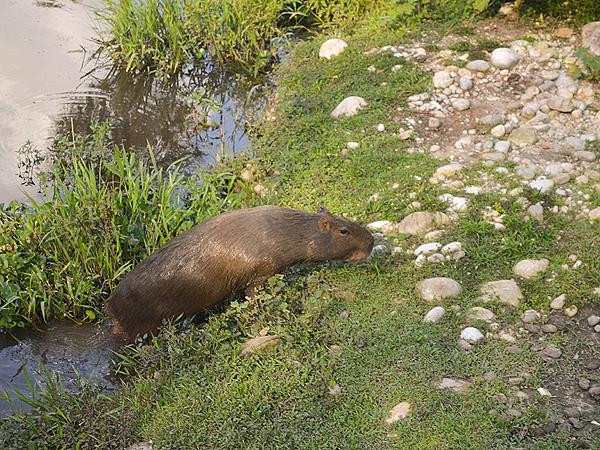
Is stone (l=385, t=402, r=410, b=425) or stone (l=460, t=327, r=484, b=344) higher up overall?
stone (l=385, t=402, r=410, b=425)

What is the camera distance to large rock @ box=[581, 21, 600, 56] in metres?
8.03

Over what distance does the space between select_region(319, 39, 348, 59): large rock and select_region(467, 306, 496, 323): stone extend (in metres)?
4.51

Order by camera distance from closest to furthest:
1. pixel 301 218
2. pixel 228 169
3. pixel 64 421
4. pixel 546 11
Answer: pixel 64 421 → pixel 301 218 → pixel 228 169 → pixel 546 11

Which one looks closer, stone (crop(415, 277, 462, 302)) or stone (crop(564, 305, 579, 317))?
stone (crop(564, 305, 579, 317))

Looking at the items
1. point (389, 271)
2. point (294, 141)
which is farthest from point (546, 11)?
point (389, 271)

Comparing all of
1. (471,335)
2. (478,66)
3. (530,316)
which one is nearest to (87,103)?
(478,66)

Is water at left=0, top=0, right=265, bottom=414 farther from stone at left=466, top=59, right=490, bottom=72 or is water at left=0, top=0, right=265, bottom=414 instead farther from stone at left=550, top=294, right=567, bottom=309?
stone at left=550, top=294, right=567, bottom=309

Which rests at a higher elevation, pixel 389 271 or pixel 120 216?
pixel 120 216

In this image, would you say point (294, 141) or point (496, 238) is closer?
point (496, 238)

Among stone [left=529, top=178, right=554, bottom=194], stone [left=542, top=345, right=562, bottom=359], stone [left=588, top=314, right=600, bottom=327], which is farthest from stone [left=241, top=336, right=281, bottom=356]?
stone [left=529, top=178, right=554, bottom=194]

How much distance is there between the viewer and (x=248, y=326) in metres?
5.46

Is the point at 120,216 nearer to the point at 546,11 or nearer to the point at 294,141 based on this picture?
the point at 294,141

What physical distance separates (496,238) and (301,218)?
1.39 meters

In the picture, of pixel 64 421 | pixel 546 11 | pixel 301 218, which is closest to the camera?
pixel 64 421
